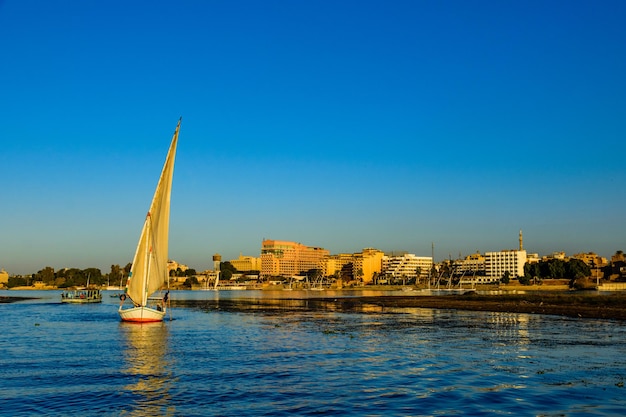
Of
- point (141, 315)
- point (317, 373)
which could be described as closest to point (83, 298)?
point (141, 315)

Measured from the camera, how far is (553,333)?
1913 inches

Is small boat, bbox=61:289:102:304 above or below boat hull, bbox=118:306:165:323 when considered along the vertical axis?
below

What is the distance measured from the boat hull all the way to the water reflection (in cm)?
846

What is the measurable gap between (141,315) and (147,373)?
109 ft

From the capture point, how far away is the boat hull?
60.5m

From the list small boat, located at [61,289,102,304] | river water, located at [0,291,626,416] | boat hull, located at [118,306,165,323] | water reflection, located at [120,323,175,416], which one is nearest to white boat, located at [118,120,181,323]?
boat hull, located at [118,306,165,323]

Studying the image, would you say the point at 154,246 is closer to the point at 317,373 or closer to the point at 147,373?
the point at 147,373

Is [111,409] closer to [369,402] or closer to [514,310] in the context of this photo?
[369,402]

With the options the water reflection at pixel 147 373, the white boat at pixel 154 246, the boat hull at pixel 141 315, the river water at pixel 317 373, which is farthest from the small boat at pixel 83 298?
the water reflection at pixel 147 373

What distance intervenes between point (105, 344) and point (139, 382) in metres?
18.0

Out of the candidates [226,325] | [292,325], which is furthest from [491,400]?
[226,325]

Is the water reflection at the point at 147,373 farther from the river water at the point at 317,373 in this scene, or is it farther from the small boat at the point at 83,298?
the small boat at the point at 83,298

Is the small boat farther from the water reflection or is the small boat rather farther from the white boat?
the water reflection

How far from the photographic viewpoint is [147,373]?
1142 inches
